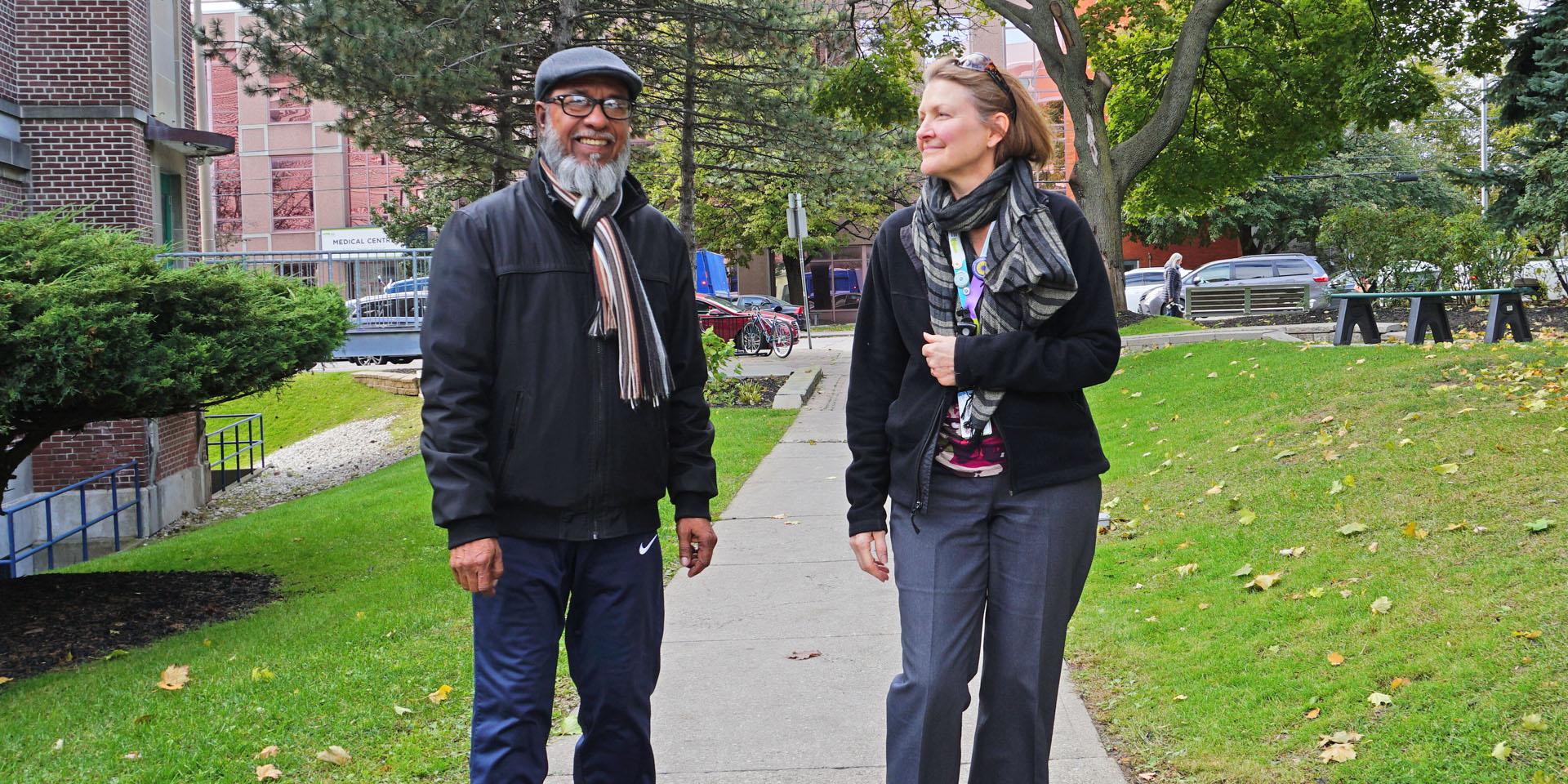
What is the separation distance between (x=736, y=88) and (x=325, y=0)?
699cm

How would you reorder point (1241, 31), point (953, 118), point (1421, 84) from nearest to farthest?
1. point (953, 118)
2. point (1421, 84)
3. point (1241, 31)

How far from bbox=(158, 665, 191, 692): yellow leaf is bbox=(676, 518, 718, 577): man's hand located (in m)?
3.28

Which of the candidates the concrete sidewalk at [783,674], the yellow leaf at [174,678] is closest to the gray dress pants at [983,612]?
the concrete sidewalk at [783,674]

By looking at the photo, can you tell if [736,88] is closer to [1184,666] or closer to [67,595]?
[67,595]

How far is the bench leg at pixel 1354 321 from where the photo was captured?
1459cm

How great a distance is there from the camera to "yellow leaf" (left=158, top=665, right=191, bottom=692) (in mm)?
5766

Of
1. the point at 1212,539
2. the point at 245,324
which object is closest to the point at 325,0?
the point at 245,324

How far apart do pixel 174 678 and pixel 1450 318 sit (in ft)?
58.8

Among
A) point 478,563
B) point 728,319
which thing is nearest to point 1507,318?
point 478,563

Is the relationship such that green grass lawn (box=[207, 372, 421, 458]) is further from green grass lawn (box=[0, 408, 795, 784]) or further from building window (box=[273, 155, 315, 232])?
building window (box=[273, 155, 315, 232])

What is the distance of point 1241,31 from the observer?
73.6 feet

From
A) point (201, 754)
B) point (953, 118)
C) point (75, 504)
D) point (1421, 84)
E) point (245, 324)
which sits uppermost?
point (1421, 84)

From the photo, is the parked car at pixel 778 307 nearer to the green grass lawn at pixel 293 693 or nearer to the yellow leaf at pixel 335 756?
the green grass lawn at pixel 293 693

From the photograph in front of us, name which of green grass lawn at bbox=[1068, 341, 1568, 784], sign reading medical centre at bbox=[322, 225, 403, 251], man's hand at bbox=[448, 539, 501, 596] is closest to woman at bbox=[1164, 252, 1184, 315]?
green grass lawn at bbox=[1068, 341, 1568, 784]
